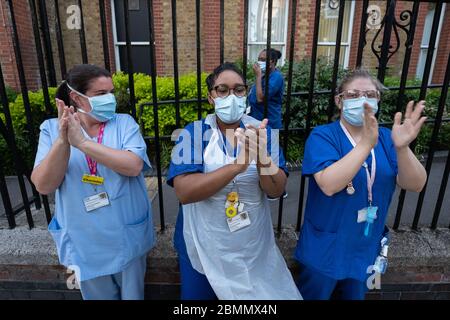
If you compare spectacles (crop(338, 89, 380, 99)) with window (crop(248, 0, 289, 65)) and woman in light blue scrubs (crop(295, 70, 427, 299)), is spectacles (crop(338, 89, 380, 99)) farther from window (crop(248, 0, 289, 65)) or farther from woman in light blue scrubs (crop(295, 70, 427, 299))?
window (crop(248, 0, 289, 65))

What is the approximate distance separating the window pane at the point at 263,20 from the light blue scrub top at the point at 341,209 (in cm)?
701

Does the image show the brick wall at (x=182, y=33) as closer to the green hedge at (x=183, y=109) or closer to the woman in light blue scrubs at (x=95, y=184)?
the green hedge at (x=183, y=109)

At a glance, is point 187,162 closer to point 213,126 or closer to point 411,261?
point 213,126

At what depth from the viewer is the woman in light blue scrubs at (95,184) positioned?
5.41ft

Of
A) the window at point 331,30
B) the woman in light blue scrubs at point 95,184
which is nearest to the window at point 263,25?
the window at point 331,30

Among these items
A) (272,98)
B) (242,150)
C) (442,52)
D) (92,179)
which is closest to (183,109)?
(272,98)

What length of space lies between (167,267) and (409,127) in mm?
1787

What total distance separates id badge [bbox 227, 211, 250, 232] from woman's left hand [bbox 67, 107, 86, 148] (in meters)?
0.87

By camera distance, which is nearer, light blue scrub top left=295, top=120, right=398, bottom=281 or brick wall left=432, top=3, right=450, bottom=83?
light blue scrub top left=295, top=120, right=398, bottom=281

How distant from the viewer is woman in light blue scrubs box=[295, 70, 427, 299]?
1.61 metres

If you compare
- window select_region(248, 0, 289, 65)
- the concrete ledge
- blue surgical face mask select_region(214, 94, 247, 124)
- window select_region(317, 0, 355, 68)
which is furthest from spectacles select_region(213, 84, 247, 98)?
window select_region(317, 0, 355, 68)

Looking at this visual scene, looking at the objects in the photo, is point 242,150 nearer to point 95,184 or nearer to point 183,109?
point 95,184

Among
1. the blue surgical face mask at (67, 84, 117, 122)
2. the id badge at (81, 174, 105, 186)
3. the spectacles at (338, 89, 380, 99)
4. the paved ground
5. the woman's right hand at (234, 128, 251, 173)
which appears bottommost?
the paved ground

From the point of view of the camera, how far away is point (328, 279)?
1.85m
